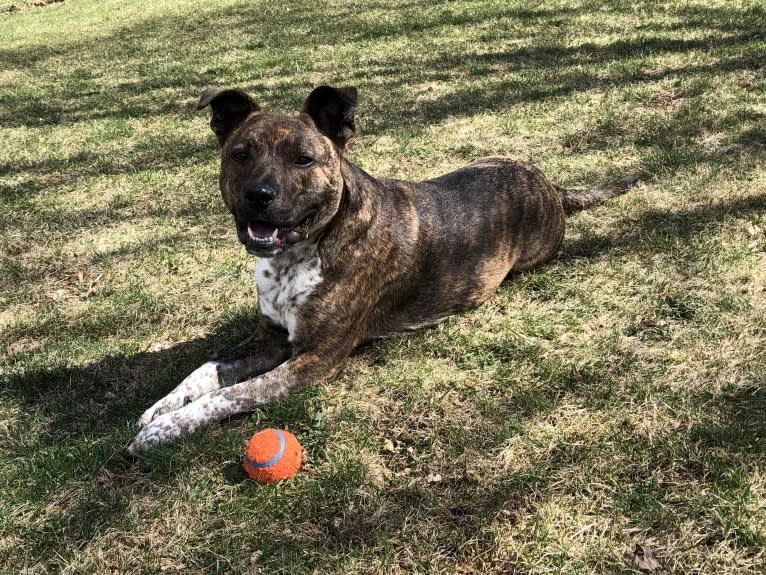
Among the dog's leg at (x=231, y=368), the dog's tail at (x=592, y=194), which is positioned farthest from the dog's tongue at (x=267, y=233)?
the dog's tail at (x=592, y=194)

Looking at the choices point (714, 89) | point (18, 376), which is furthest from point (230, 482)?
point (714, 89)

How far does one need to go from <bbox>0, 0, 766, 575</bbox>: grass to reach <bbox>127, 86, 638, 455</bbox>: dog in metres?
0.19

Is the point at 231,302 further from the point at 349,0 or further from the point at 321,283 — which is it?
the point at 349,0

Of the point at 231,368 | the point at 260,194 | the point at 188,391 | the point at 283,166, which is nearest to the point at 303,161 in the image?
the point at 283,166

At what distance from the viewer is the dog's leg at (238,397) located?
3303 mm

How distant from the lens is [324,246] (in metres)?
3.60

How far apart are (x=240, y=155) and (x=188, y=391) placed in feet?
4.65

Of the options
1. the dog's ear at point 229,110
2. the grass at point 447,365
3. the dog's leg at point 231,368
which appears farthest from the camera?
the dog's ear at point 229,110

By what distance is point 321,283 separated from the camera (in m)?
3.60

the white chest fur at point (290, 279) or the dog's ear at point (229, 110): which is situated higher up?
the dog's ear at point (229, 110)

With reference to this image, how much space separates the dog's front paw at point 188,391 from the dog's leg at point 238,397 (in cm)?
8

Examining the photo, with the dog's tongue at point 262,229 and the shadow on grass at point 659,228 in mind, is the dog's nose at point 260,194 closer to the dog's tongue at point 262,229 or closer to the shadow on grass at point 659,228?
the dog's tongue at point 262,229

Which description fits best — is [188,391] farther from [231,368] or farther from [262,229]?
[262,229]

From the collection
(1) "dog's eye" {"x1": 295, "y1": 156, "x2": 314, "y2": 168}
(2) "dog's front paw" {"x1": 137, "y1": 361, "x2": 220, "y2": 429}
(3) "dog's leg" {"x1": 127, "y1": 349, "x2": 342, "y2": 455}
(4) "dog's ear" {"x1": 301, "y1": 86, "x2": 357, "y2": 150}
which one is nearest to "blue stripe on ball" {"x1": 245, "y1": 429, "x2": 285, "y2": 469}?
(3) "dog's leg" {"x1": 127, "y1": 349, "x2": 342, "y2": 455}
